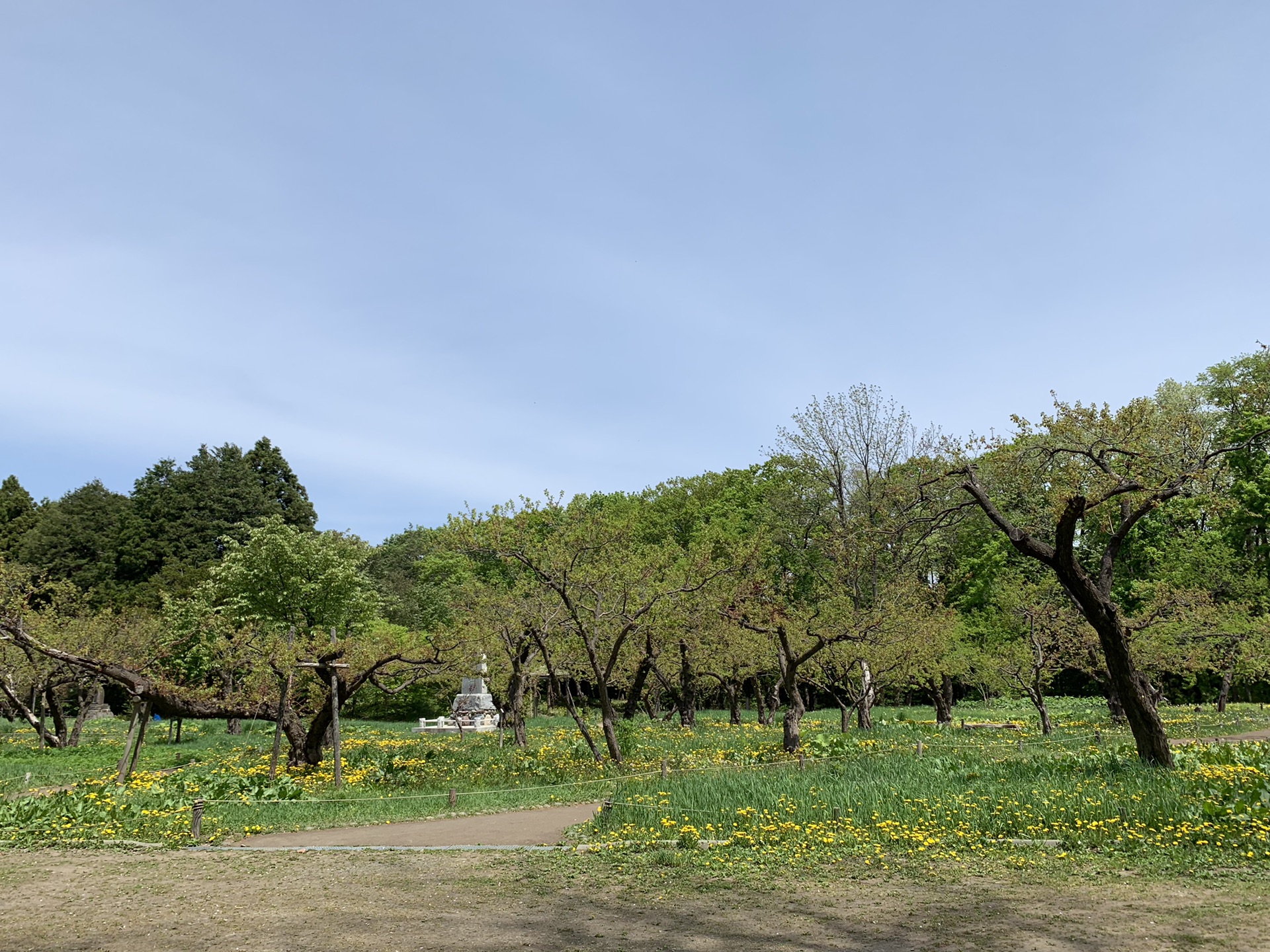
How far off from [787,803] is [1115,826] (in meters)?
4.09

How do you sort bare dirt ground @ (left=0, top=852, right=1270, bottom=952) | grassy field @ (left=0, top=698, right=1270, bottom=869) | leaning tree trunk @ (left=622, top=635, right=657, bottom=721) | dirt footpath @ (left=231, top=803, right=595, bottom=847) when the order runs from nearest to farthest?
bare dirt ground @ (left=0, top=852, right=1270, bottom=952), grassy field @ (left=0, top=698, right=1270, bottom=869), dirt footpath @ (left=231, top=803, right=595, bottom=847), leaning tree trunk @ (left=622, top=635, right=657, bottom=721)

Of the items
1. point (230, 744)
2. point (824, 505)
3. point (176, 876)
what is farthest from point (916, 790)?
point (824, 505)

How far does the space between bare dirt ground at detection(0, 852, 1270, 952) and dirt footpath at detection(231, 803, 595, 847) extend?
72.8 inches

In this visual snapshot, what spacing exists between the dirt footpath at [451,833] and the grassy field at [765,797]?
56 cm

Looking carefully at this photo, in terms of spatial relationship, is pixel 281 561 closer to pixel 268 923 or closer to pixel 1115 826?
pixel 268 923

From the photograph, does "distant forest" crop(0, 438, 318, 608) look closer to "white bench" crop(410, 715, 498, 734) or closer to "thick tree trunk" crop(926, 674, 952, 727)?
"white bench" crop(410, 715, 498, 734)

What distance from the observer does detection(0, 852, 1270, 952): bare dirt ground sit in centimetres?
668

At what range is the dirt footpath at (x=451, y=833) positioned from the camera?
11570mm

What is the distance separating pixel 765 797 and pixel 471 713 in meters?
26.6

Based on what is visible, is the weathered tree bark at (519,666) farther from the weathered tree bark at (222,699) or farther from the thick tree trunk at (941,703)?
the thick tree trunk at (941,703)

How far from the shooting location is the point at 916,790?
41.4 feet

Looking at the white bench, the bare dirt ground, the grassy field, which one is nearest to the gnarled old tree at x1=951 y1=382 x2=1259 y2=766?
the grassy field

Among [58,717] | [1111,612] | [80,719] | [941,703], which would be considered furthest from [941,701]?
[58,717]

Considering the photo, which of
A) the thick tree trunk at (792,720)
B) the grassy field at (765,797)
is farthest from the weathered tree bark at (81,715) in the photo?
the thick tree trunk at (792,720)
